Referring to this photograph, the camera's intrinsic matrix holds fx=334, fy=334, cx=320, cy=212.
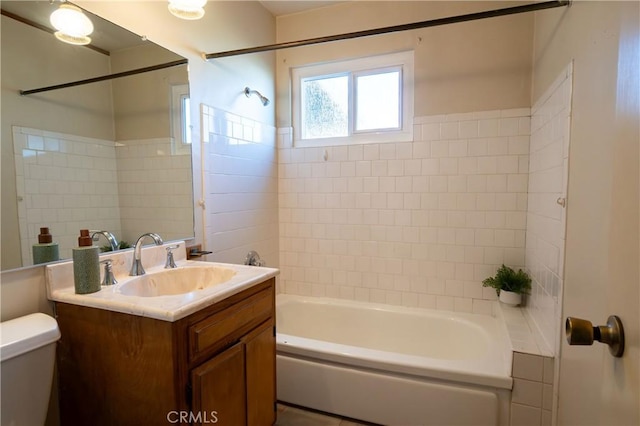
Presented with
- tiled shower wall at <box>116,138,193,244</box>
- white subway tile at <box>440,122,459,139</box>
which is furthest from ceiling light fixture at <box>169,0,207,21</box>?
white subway tile at <box>440,122,459,139</box>

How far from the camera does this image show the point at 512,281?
215cm

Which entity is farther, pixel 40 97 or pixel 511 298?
pixel 511 298

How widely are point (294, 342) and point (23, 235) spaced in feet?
4.54

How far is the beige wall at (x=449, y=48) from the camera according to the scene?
219 centimetres

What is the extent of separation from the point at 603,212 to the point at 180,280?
170cm

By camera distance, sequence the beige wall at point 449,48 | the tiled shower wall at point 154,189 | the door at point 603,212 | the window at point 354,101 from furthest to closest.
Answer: the window at point 354,101 → the beige wall at point 449,48 → the tiled shower wall at point 154,189 → the door at point 603,212

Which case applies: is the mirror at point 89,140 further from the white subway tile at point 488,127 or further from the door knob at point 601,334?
the white subway tile at point 488,127

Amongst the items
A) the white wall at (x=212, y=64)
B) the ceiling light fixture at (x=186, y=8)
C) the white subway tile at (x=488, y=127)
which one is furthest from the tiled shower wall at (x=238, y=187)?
the white subway tile at (x=488, y=127)

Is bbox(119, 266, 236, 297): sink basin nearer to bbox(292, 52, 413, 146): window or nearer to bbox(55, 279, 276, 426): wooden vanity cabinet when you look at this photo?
bbox(55, 279, 276, 426): wooden vanity cabinet

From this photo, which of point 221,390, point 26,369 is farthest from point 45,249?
point 221,390

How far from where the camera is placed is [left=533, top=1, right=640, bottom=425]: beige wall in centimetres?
54

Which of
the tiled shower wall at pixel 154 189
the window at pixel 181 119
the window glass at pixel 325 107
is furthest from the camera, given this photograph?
the window glass at pixel 325 107

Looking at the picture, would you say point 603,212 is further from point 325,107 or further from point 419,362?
point 325,107

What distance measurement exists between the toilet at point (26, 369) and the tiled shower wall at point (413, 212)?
192cm
